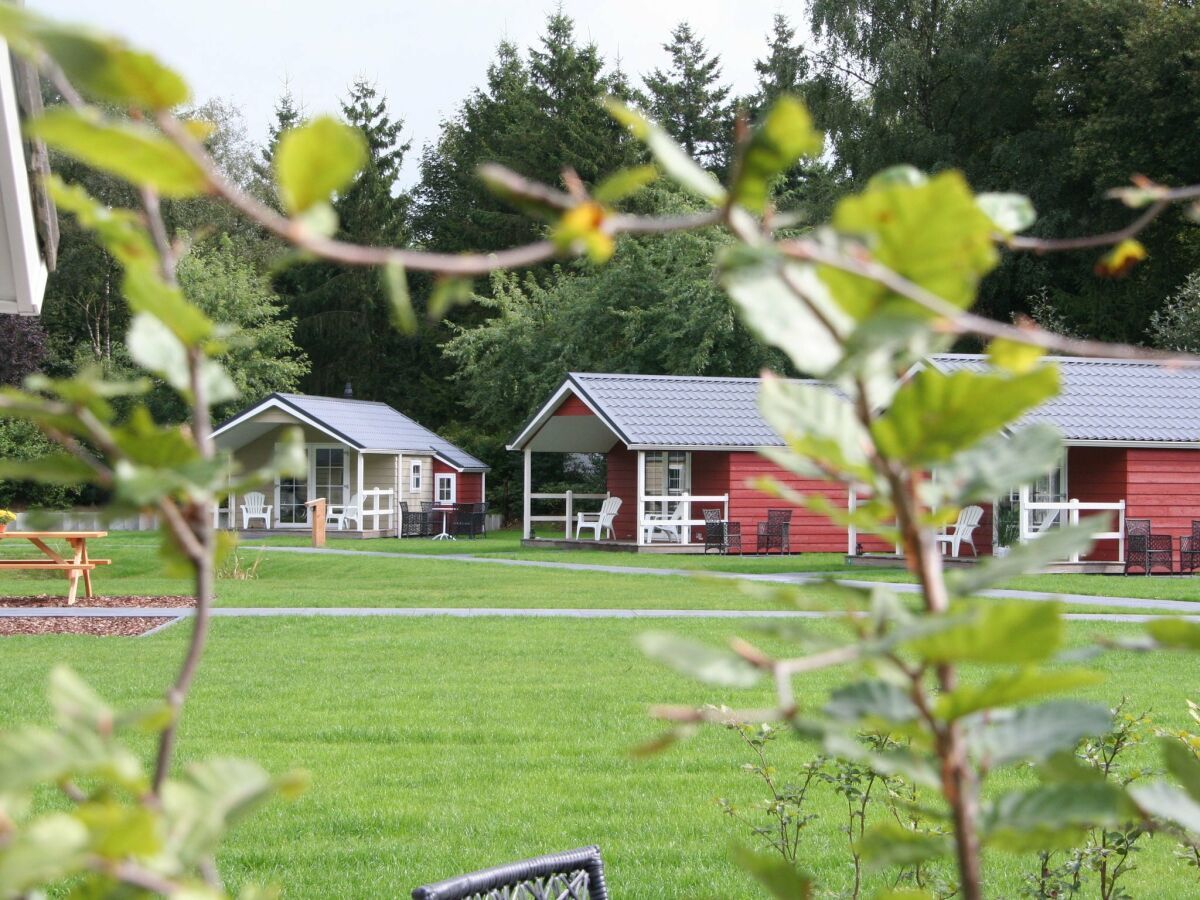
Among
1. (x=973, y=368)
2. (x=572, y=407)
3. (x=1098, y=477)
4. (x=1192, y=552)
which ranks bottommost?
(x=1192, y=552)

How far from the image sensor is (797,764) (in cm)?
722

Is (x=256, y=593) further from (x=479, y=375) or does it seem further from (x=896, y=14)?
(x=896, y=14)

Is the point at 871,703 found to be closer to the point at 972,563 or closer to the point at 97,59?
the point at 97,59

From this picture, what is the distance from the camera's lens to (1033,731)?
60cm

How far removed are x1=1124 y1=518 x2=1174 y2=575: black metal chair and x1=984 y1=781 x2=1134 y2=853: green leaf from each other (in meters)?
21.7

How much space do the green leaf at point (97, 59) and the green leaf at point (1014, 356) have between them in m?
0.36

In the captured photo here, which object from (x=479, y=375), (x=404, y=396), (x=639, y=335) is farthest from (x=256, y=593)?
(x=404, y=396)

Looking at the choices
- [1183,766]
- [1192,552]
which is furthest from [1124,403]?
[1183,766]

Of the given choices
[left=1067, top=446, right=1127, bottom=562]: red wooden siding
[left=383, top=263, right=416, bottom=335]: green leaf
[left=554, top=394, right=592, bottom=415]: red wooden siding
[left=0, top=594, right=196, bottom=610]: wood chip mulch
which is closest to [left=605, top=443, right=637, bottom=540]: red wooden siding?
[left=554, top=394, right=592, bottom=415]: red wooden siding

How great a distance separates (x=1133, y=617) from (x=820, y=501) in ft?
45.4

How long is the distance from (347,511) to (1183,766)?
3535 cm

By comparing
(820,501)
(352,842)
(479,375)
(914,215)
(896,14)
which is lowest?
(352,842)

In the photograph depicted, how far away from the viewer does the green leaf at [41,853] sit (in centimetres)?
44

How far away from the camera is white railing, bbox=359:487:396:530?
116ft
